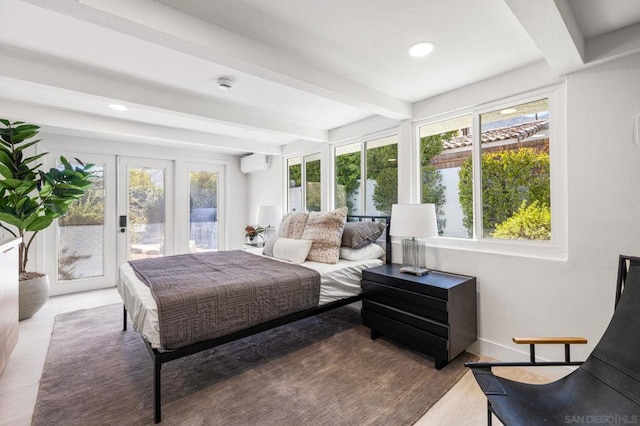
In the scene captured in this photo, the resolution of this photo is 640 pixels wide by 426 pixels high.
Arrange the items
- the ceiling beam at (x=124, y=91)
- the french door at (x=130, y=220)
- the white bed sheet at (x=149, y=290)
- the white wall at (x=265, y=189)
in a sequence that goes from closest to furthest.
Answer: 1. the white bed sheet at (x=149, y=290)
2. the ceiling beam at (x=124, y=91)
3. the french door at (x=130, y=220)
4. the white wall at (x=265, y=189)

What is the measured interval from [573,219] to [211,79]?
300 cm

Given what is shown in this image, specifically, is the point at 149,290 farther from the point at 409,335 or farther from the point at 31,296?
the point at 31,296

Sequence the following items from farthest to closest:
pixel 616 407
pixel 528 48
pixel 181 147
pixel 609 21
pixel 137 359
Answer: pixel 181 147, pixel 137 359, pixel 528 48, pixel 609 21, pixel 616 407

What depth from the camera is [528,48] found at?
2.07 m

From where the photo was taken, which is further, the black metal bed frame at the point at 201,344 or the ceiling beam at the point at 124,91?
the ceiling beam at the point at 124,91

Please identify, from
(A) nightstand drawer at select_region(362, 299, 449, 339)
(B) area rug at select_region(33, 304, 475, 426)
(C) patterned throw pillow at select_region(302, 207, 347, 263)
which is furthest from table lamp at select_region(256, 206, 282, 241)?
(A) nightstand drawer at select_region(362, 299, 449, 339)

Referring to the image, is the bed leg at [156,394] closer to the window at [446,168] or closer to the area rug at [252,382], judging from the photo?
the area rug at [252,382]

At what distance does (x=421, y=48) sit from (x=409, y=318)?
2059 mm

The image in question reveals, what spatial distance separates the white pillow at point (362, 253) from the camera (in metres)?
3.21

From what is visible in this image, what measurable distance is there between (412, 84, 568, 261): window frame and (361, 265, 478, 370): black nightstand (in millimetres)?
389

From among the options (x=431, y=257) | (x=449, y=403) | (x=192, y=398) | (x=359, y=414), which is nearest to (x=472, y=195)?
(x=431, y=257)

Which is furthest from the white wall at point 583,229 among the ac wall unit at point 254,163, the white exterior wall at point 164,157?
the white exterior wall at point 164,157

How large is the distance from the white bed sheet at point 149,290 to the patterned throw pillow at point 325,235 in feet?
0.32

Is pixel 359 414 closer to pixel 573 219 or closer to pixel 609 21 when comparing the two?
pixel 573 219
